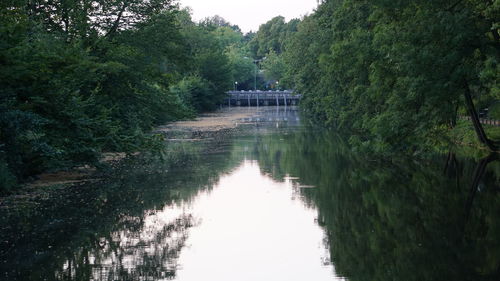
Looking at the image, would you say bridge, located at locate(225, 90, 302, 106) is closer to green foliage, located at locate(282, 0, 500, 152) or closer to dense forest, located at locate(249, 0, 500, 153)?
dense forest, located at locate(249, 0, 500, 153)

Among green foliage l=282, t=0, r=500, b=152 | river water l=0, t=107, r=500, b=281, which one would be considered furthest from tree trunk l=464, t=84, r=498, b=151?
river water l=0, t=107, r=500, b=281

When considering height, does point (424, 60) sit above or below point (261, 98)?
above

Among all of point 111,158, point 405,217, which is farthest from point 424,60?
point 111,158

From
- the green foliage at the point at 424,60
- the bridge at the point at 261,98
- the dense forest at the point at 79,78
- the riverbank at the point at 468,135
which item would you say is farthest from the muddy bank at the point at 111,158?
the bridge at the point at 261,98

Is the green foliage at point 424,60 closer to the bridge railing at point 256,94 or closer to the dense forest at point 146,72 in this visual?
the dense forest at point 146,72

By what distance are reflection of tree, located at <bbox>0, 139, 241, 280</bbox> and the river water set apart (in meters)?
0.03

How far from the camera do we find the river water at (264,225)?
1293 centimetres

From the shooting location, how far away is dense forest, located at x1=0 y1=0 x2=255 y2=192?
2097 centimetres

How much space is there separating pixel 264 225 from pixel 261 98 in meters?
103

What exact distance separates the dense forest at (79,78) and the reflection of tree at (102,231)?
1.64 metres

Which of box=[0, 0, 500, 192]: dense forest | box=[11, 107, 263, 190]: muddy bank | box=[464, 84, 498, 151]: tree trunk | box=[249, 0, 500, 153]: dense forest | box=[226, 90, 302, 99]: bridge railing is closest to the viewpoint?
box=[0, 0, 500, 192]: dense forest

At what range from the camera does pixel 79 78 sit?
2742 centimetres

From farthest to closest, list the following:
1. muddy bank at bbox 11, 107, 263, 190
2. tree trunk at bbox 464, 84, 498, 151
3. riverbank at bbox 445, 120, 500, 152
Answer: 1. riverbank at bbox 445, 120, 500, 152
2. tree trunk at bbox 464, 84, 498, 151
3. muddy bank at bbox 11, 107, 263, 190

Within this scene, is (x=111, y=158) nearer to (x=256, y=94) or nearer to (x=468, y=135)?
(x=468, y=135)
